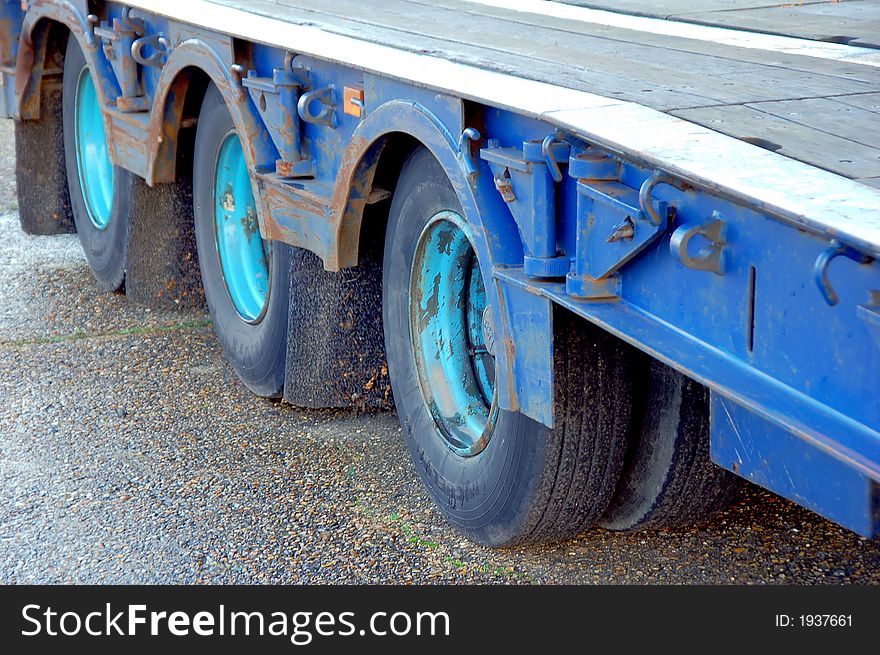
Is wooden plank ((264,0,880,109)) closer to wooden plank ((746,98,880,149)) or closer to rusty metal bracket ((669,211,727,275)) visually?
wooden plank ((746,98,880,149))

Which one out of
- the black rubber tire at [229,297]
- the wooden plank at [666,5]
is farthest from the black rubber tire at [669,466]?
the wooden plank at [666,5]

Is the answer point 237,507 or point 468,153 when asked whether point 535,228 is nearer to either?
point 468,153

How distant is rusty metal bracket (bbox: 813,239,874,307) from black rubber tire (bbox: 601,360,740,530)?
3.35ft

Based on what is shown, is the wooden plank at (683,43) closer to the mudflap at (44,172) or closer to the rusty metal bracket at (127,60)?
the rusty metal bracket at (127,60)

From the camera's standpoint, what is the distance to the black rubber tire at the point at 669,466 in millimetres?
2820

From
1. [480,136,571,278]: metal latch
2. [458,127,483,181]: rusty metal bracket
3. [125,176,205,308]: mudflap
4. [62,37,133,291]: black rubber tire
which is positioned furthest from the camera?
[62,37,133,291]: black rubber tire

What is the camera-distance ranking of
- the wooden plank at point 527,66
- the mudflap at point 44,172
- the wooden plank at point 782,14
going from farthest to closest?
the mudflap at point 44,172
the wooden plank at point 782,14
the wooden plank at point 527,66

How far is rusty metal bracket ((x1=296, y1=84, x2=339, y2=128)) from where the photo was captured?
3373mm

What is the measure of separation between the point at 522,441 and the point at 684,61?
108 centimetres

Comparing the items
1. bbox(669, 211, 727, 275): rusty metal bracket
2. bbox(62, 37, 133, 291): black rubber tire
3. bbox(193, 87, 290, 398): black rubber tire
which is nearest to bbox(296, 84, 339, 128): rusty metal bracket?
bbox(193, 87, 290, 398): black rubber tire

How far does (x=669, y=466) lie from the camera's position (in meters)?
2.89

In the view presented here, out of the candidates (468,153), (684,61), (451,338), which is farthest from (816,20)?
(468,153)

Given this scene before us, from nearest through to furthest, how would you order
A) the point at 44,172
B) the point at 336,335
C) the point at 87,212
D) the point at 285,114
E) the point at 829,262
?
the point at 829,262, the point at 285,114, the point at 336,335, the point at 87,212, the point at 44,172

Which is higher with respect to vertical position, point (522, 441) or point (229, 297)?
point (522, 441)
